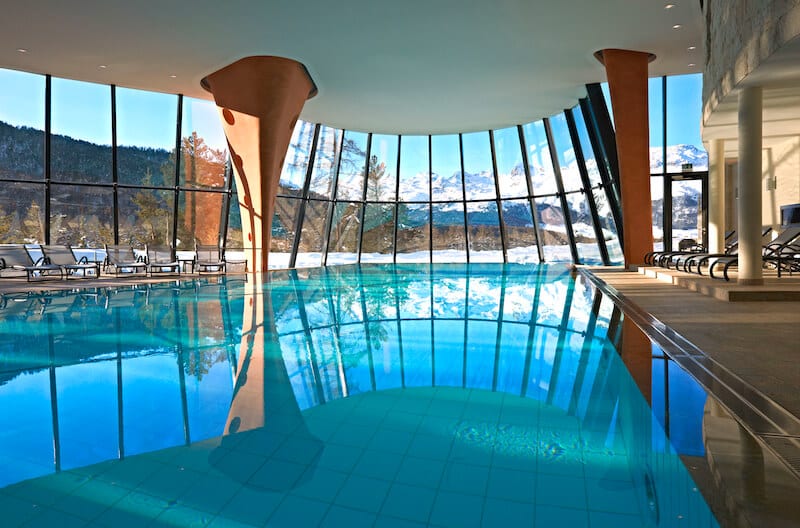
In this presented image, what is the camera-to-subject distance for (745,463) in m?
2.25

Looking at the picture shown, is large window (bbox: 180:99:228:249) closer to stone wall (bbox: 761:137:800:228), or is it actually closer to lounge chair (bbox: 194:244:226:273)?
lounge chair (bbox: 194:244:226:273)

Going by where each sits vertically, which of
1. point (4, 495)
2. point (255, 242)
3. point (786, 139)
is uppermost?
point (786, 139)

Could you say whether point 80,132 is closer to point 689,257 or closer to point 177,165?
point 177,165

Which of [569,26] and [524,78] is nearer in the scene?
[569,26]

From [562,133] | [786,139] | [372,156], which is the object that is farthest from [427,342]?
[372,156]

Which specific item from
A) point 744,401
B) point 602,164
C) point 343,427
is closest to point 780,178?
point 602,164

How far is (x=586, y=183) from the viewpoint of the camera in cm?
1591

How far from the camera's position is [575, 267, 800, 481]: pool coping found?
2.39 meters

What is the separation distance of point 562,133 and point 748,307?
12011 mm

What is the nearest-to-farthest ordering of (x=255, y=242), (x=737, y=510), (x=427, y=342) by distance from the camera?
1. (x=737, y=510)
2. (x=427, y=342)
3. (x=255, y=242)

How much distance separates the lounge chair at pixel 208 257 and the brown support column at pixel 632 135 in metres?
9.99

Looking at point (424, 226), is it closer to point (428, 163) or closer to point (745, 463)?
point (428, 163)

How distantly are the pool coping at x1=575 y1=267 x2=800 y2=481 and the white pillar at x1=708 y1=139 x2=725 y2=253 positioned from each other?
760 cm

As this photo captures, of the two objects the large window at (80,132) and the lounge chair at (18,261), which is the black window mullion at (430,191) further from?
the lounge chair at (18,261)
